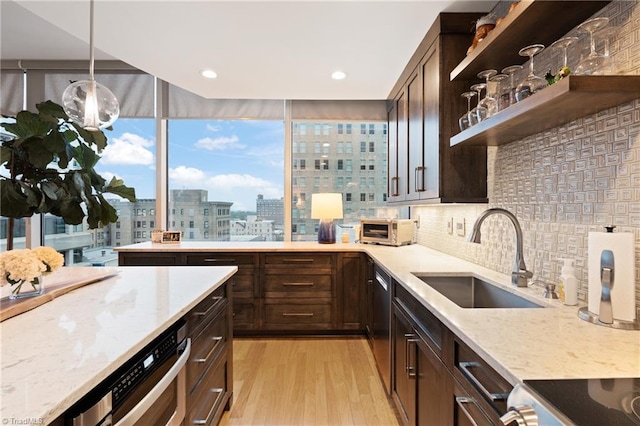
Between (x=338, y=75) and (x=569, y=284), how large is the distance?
2.41 metres

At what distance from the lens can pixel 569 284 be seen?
4.06 feet

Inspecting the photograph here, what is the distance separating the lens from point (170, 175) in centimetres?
403

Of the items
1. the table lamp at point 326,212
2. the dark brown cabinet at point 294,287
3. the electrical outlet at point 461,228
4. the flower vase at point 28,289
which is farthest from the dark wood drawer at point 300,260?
the flower vase at point 28,289

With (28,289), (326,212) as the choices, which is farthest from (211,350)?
(326,212)

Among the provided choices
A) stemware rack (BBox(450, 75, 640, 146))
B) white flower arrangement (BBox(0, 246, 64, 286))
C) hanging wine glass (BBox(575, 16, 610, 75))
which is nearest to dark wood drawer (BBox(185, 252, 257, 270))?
white flower arrangement (BBox(0, 246, 64, 286))

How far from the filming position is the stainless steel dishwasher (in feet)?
7.00

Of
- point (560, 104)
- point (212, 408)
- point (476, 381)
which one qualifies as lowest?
point (212, 408)

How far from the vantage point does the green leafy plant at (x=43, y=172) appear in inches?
49.3

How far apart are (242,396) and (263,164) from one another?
260 cm

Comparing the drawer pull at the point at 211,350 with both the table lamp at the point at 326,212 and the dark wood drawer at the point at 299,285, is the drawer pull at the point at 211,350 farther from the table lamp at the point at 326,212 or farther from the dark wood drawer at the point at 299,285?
the table lamp at the point at 326,212

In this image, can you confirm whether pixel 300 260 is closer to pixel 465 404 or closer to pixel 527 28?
pixel 465 404

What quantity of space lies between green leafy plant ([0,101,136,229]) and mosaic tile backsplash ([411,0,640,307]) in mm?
2050

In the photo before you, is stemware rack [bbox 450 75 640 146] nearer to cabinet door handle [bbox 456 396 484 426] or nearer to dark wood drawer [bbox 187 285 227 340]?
cabinet door handle [bbox 456 396 484 426]

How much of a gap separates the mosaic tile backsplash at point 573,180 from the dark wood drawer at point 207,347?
5.38 feet
